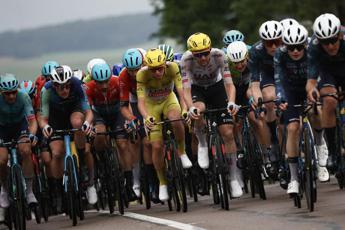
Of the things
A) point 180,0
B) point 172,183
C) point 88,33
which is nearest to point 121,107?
point 172,183

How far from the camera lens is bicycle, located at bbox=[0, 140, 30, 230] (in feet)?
50.4

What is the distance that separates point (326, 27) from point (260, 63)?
365 centimetres

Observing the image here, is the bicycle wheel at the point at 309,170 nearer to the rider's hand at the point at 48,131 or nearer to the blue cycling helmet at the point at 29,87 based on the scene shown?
the rider's hand at the point at 48,131

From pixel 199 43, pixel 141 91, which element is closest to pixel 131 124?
pixel 141 91

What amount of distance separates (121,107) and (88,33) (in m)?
85.9

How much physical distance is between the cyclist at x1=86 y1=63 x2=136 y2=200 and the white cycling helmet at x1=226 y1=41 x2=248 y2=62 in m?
1.75

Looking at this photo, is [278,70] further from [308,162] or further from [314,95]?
[308,162]

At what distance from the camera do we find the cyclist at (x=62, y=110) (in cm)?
1650

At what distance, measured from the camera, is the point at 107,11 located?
353ft

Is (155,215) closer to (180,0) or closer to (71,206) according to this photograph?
(71,206)

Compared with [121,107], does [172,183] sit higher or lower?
lower

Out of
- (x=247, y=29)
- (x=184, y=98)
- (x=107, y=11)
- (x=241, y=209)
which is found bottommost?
(x=241, y=209)

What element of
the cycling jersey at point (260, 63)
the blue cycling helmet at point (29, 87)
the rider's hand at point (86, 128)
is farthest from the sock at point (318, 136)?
the blue cycling helmet at point (29, 87)

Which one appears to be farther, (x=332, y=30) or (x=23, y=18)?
(x=23, y=18)
